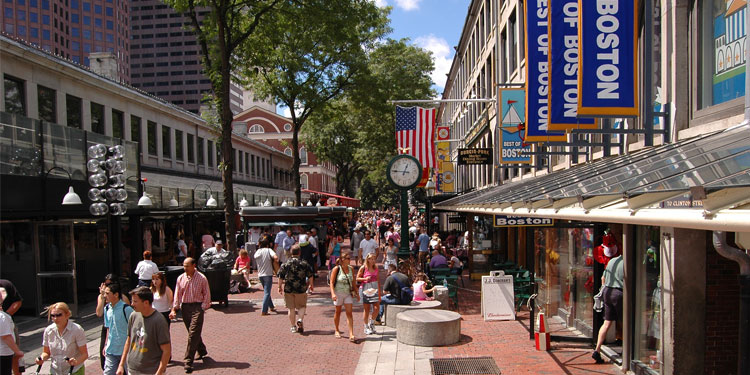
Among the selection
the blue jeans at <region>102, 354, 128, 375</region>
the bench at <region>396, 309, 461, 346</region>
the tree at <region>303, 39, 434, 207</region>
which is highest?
the tree at <region>303, 39, 434, 207</region>

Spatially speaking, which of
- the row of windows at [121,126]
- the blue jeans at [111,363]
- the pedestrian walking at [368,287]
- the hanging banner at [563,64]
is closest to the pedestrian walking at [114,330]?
the blue jeans at [111,363]

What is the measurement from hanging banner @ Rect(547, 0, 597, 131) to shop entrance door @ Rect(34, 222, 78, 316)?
10.8m

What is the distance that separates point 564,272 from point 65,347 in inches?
359

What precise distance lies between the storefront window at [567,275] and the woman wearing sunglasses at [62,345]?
25.9 feet

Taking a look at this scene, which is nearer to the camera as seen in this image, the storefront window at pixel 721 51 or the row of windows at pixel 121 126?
the storefront window at pixel 721 51

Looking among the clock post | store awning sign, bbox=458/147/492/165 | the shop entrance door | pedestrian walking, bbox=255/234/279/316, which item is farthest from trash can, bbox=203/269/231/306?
store awning sign, bbox=458/147/492/165

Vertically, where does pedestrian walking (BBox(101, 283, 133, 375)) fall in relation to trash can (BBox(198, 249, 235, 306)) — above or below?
above

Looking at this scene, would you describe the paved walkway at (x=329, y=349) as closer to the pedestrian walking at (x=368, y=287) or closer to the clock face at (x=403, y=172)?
the pedestrian walking at (x=368, y=287)

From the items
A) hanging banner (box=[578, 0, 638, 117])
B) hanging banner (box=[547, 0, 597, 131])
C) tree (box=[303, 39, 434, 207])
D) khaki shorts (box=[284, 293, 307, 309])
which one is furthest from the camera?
tree (box=[303, 39, 434, 207])

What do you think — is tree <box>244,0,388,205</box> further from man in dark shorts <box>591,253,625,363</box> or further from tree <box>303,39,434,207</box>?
man in dark shorts <box>591,253,625,363</box>

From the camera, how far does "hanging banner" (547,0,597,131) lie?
9.29 metres

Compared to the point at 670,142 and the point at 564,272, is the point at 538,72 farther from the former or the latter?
the point at 670,142

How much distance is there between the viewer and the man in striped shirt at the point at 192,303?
28.9 ft

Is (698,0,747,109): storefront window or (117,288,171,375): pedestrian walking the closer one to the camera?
(117,288,171,375): pedestrian walking
